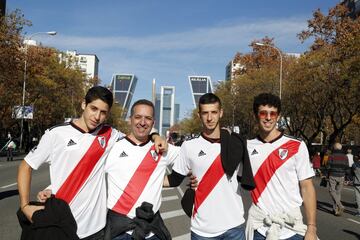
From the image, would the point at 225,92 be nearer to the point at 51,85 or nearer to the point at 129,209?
the point at 51,85

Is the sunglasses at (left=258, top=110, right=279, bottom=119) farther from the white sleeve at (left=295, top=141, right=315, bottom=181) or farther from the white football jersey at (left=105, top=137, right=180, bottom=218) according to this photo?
the white football jersey at (left=105, top=137, right=180, bottom=218)

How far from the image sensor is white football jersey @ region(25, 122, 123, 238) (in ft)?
11.3

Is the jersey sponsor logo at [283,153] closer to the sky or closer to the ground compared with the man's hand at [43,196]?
closer to the sky

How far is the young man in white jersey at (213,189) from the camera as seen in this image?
370 cm

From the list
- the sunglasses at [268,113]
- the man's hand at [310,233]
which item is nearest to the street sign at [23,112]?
the sunglasses at [268,113]

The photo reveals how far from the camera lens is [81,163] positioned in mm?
3467

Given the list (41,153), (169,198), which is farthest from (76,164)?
(169,198)

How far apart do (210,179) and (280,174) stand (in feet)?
1.85

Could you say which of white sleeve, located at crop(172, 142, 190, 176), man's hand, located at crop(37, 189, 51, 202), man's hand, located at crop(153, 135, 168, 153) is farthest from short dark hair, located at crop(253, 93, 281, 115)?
man's hand, located at crop(37, 189, 51, 202)

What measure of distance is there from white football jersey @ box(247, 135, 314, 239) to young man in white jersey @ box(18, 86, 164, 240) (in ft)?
4.12

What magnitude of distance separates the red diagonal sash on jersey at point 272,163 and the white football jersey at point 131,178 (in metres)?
0.80

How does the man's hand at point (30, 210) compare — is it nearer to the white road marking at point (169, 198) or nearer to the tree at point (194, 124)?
Answer: the white road marking at point (169, 198)

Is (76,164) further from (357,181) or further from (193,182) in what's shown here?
(357,181)

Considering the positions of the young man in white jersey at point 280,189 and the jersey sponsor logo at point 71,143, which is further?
the young man in white jersey at point 280,189
